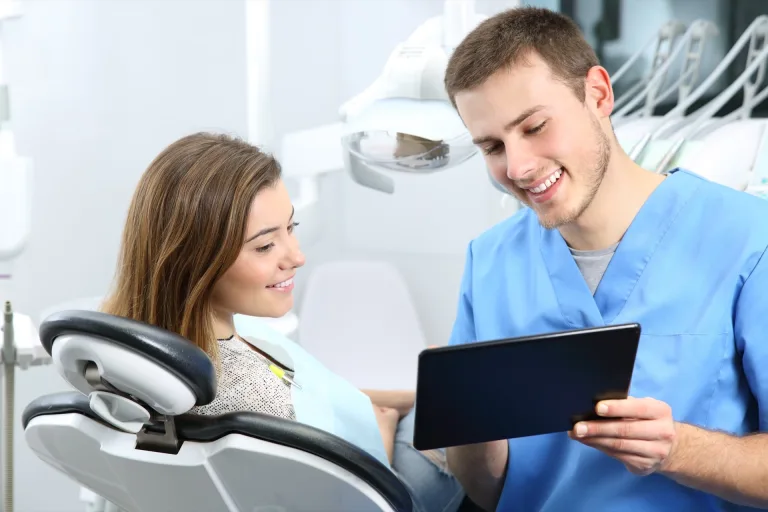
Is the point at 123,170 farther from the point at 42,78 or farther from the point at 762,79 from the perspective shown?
the point at 762,79

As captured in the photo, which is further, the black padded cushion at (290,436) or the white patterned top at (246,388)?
the white patterned top at (246,388)

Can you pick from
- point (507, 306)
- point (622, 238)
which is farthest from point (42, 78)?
point (622, 238)

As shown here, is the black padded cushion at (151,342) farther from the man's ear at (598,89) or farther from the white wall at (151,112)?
the white wall at (151,112)

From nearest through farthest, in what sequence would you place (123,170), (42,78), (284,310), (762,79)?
(284,310) < (762,79) < (42,78) < (123,170)

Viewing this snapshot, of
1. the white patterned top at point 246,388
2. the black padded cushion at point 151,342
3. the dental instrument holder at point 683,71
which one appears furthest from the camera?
the dental instrument holder at point 683,71

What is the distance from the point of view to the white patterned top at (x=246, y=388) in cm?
114

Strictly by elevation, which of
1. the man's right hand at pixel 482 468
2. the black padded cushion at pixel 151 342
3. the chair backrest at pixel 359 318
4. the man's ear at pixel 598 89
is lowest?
the chair backrest at pixel 359 318

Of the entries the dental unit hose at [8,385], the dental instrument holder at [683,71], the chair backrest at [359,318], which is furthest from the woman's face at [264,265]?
the chair backrest at [359,318]

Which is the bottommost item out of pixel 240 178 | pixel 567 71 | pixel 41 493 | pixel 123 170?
pixel 41 493

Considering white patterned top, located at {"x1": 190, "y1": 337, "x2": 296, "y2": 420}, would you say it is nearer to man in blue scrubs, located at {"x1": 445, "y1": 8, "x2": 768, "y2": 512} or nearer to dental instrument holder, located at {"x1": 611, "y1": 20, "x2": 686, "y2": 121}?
man in blue scrubs, located at {"x1": 445, "y1": 8, "x2": 768, "y2": 512}


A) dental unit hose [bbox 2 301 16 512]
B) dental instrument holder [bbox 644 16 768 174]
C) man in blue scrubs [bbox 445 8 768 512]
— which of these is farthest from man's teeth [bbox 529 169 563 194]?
dental unit hose [bbox 2 301 16 512]

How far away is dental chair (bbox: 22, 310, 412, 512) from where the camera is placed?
883mm

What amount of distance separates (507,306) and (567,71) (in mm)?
370

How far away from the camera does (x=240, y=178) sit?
118 cm
